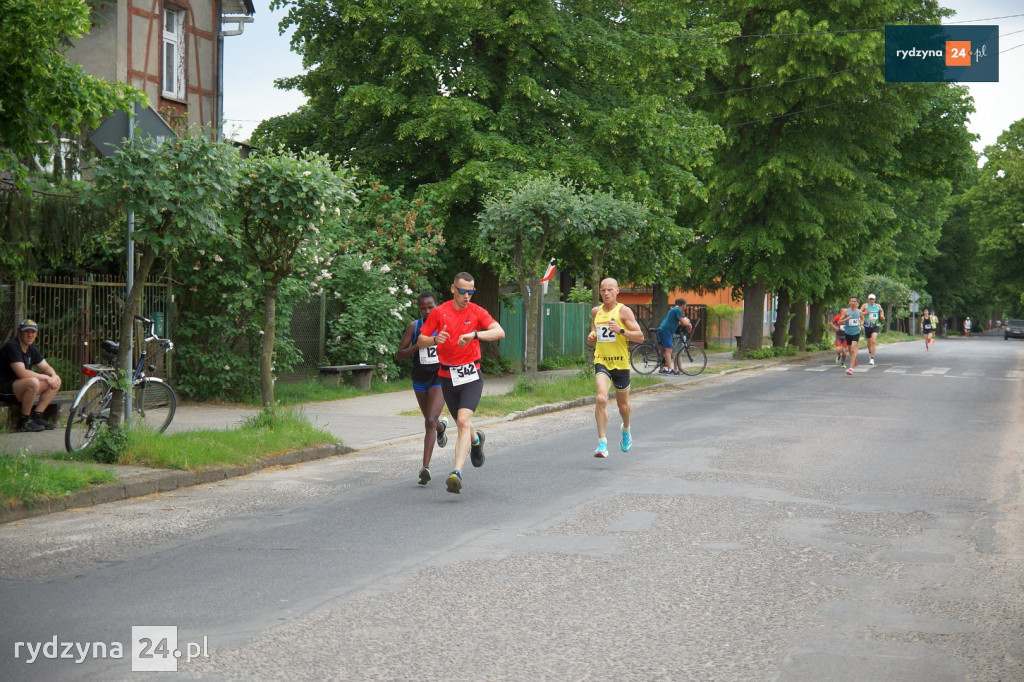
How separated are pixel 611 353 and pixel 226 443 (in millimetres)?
4298

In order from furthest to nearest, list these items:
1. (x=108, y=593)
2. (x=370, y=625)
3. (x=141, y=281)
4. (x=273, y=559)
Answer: (x=141, y=281) < (x=273, y=559) < (x=108, y=593) < (x=370, y=625)

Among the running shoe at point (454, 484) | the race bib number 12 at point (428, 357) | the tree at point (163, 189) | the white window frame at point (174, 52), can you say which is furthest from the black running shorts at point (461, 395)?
the white window frame at point (174, 52)

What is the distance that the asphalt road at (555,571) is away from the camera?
477 centimetres

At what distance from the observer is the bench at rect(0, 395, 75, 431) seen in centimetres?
1248

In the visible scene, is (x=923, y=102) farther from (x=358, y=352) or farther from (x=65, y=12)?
(x=65, y=12)

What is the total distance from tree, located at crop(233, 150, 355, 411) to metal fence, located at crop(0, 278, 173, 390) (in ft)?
6.77

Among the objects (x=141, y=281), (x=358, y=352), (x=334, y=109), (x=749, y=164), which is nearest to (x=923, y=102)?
(x=749, y=164)

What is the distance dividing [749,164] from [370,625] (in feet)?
101

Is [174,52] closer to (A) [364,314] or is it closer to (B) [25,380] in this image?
(A) [364,314]

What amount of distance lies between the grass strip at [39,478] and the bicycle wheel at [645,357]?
18.1 m

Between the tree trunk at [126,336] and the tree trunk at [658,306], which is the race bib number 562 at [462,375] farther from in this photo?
the tree trunk at [658,306]

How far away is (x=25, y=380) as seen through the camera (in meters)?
12.3

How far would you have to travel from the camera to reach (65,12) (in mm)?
7941

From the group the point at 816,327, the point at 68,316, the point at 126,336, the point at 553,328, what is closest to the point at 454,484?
the point at 126,336
